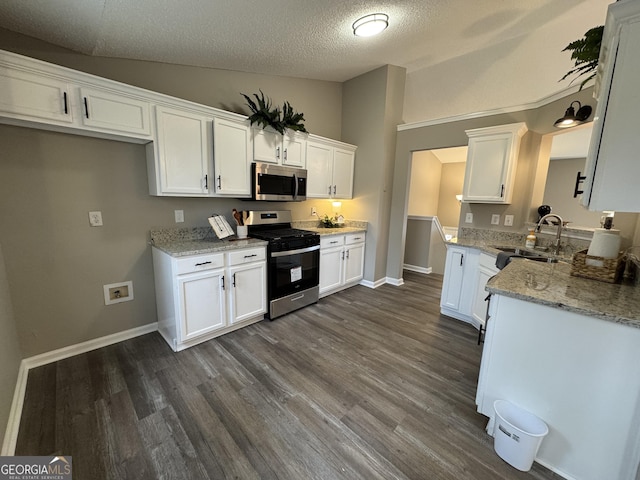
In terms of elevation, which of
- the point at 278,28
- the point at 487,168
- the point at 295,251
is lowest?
the point at 295,251

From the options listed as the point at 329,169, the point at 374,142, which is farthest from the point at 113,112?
the point at 374,142

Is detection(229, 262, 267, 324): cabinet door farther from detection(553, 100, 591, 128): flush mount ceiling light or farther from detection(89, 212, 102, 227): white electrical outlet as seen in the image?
detection(553, 100, 591, 128): flush mount ceiling light

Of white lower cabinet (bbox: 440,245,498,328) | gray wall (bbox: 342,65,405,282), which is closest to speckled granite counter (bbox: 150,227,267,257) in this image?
gray wall (bbox: 342,65,405,282)

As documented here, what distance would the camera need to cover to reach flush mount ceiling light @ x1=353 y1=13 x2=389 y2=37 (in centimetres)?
232

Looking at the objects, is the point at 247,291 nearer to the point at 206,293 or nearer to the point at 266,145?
the point at 206,293

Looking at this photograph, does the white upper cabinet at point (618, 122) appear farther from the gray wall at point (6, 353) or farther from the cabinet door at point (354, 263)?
the gray wall at point (6, 353)

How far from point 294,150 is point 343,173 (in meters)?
1.02

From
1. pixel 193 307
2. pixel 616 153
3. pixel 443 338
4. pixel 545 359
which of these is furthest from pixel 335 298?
pixel 616 153

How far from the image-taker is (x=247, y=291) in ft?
8.68

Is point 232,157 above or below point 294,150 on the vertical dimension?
below

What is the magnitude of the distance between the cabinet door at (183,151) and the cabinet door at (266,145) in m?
0.53

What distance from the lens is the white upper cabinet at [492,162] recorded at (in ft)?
9.12

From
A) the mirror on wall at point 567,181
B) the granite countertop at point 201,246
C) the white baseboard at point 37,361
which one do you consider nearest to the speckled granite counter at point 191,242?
the granite countertop at point 201,246

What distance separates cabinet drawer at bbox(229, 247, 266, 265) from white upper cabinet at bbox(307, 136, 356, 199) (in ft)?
4.10
